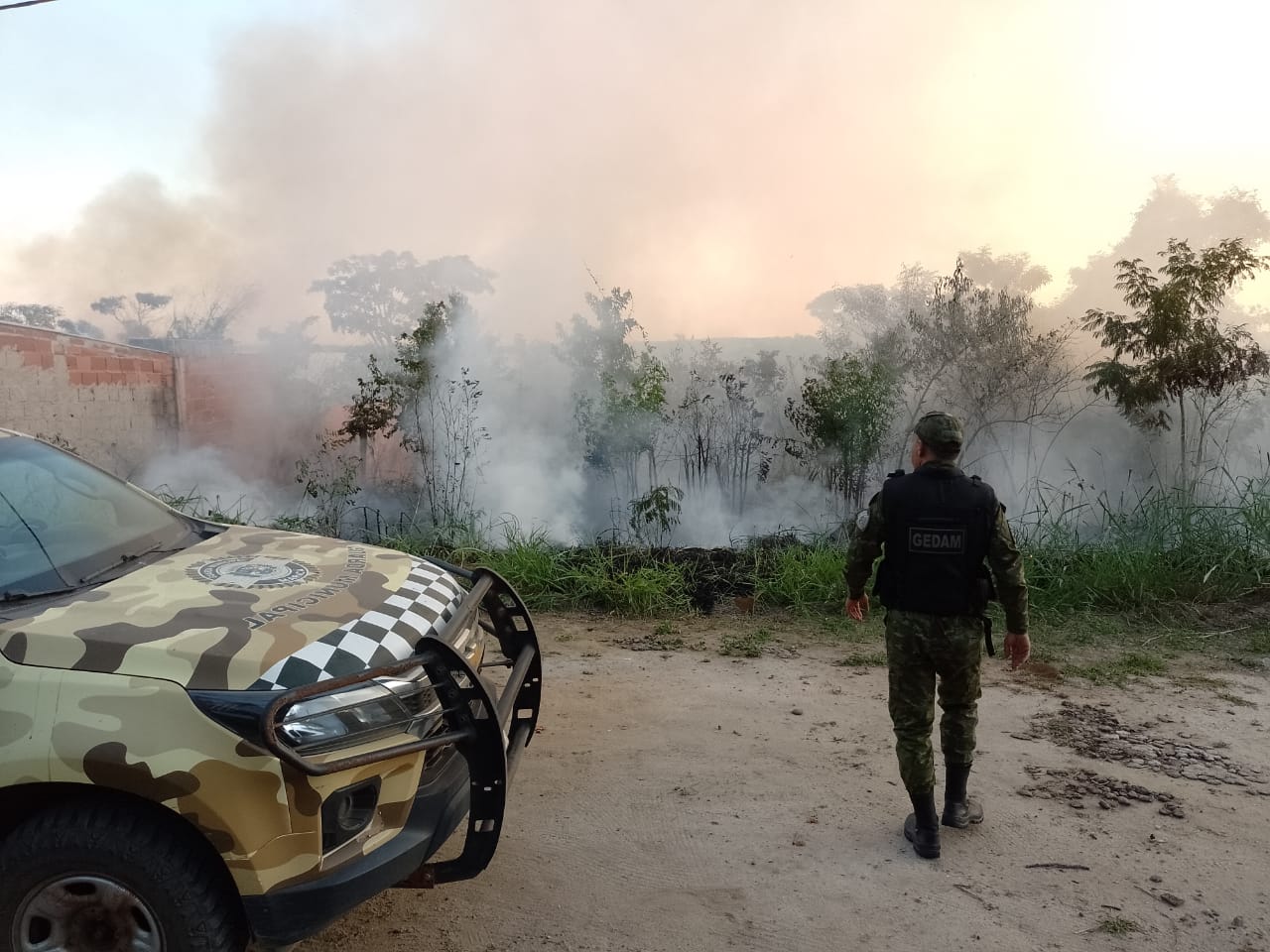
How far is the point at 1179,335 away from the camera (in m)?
10.2

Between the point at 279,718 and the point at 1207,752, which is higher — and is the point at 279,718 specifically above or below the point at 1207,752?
above

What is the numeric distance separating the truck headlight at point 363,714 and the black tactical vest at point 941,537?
1853 mm

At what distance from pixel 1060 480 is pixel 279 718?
1253 centimetres

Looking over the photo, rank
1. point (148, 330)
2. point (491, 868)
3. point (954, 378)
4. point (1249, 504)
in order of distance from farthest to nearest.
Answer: point (148, 330)
point (954, 378)
point (1249, 504)
point (491, 868)

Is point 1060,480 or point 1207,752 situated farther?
point 1060,480

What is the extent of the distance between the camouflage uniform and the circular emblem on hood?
2.08 m

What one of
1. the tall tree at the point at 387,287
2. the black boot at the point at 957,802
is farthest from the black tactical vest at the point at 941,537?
the tall tree at the point at 387,287

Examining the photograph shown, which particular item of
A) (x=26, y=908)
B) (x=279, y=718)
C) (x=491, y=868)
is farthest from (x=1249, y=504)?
(x=26, y=908)

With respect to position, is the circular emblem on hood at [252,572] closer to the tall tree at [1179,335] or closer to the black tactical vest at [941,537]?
the black tactical vest at [941,537]

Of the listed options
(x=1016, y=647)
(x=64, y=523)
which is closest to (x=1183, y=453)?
(x=1016, y=647)

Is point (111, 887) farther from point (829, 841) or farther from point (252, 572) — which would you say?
point (829, 841)

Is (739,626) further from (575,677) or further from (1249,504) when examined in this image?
(1249,504)

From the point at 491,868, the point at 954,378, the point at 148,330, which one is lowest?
the point at 491,868

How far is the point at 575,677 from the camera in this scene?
5305 millimetres
